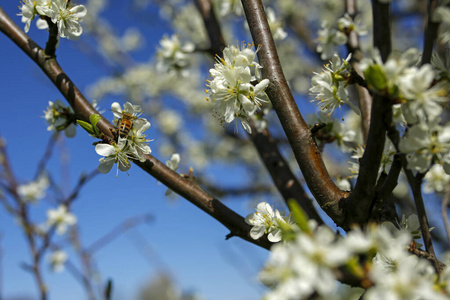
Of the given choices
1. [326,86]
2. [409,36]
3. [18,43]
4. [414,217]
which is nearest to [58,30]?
[18,43]

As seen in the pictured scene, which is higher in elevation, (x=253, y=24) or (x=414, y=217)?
(x=253, y=24)

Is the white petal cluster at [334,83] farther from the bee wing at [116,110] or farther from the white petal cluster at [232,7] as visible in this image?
the white petal cluster at [232,7]

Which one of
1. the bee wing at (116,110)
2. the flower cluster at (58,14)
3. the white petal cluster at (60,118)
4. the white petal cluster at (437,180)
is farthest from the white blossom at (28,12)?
the white petal cluster at (437,180)

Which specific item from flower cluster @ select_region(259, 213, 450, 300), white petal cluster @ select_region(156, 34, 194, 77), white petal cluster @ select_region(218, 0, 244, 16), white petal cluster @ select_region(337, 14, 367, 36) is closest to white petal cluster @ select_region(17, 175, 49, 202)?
white petal cluster @ select_region(156, 34, 194, 77)

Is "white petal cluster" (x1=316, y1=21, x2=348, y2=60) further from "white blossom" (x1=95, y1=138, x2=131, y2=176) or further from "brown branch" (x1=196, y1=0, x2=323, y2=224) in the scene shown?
"white blossom" (x1=95, y1=138, x2=131, y2=176)

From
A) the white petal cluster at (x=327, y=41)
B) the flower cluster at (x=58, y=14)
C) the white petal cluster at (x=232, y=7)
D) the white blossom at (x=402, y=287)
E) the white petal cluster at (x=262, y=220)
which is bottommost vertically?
the white blossom at (x=402, y=287)

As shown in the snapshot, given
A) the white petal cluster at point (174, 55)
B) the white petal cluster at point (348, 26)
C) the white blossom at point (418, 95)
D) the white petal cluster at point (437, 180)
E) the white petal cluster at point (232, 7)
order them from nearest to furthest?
1. the white blossom at point (418, 95)
2. the white petal cluster at point (348, 26)
3. the white petal cluster at point (437, 180)
4. the white petal cluster at point (232, 7)
5. the white petal cluster at point (174, 55)

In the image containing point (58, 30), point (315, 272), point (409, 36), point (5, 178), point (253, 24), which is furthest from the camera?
point (409, 36)

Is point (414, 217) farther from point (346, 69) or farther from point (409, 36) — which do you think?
point (409, 36)
